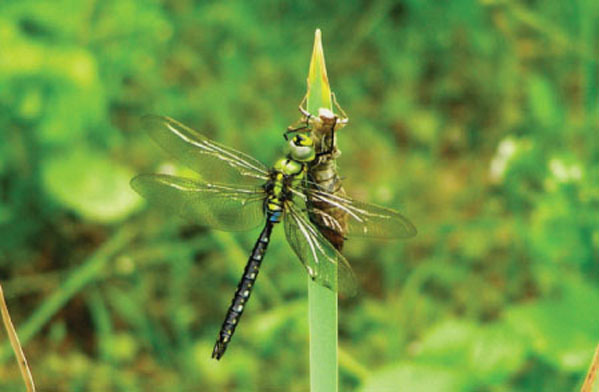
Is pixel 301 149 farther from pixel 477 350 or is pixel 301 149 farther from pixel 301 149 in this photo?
pixel 477 350

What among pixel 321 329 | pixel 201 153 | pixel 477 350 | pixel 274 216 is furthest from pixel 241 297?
pixel 477 350

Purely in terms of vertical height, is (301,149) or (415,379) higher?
(301,149)

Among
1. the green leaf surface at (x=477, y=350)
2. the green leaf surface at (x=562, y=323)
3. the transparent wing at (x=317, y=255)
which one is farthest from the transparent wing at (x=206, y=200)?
the green leaf surface at (x=562, y=323)

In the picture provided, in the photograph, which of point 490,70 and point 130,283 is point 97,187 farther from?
point 490,70

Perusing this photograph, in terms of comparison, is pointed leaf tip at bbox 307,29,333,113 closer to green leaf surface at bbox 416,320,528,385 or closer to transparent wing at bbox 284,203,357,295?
transparent wing at bbox 284,203,357,295

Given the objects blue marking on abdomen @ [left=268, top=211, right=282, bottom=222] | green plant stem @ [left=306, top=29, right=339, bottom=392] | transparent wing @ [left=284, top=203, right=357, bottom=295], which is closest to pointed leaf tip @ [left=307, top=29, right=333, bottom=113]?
green plant stem @ [left=306, top=29, right=339, bottom=392]

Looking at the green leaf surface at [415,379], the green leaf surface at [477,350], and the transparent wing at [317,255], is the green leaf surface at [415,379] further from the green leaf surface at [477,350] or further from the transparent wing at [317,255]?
the transparent wing at [317,255]
